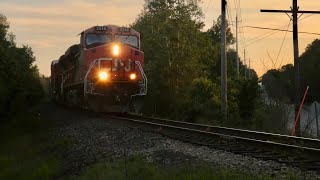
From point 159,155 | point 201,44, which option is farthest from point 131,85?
point 201,44

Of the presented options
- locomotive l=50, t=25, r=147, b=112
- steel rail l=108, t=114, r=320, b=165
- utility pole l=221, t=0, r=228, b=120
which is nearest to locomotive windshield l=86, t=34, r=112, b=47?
locomotive l=50, t=25, r=147, b=112

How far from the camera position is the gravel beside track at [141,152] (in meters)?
8.94

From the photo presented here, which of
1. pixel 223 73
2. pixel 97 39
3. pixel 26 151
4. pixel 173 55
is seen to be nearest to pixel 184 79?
pixel 173 55

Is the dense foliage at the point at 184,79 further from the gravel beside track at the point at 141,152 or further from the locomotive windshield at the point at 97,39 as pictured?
the gravel beside track at the point at 141,152

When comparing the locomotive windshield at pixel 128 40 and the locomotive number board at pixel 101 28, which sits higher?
the locomotive number board at pixel 101 28

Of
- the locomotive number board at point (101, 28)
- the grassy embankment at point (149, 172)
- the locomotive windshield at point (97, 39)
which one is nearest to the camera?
the grassy embankment at point (149, 172)

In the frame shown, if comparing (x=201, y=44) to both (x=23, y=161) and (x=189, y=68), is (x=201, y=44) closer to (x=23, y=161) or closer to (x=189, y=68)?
(x=189, y=68)

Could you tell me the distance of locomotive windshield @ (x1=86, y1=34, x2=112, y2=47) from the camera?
870 inches

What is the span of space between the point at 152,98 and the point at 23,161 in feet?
65.5

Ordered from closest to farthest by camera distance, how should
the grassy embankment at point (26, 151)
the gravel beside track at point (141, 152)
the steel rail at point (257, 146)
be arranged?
1. the gravel beside track at point (141, 152)
2. the steel rail at point (257, 146)
3. the grassy embankment at point (26, 151)

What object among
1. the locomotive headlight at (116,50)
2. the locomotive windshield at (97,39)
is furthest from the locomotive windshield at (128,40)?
the locomotive headlight at (116,50)

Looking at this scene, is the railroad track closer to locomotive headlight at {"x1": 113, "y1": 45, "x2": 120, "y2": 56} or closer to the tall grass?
the tall grass

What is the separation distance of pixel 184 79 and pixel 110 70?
17142 mm

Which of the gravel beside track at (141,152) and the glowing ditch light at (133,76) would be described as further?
the glowing ditch light at (133,76)
